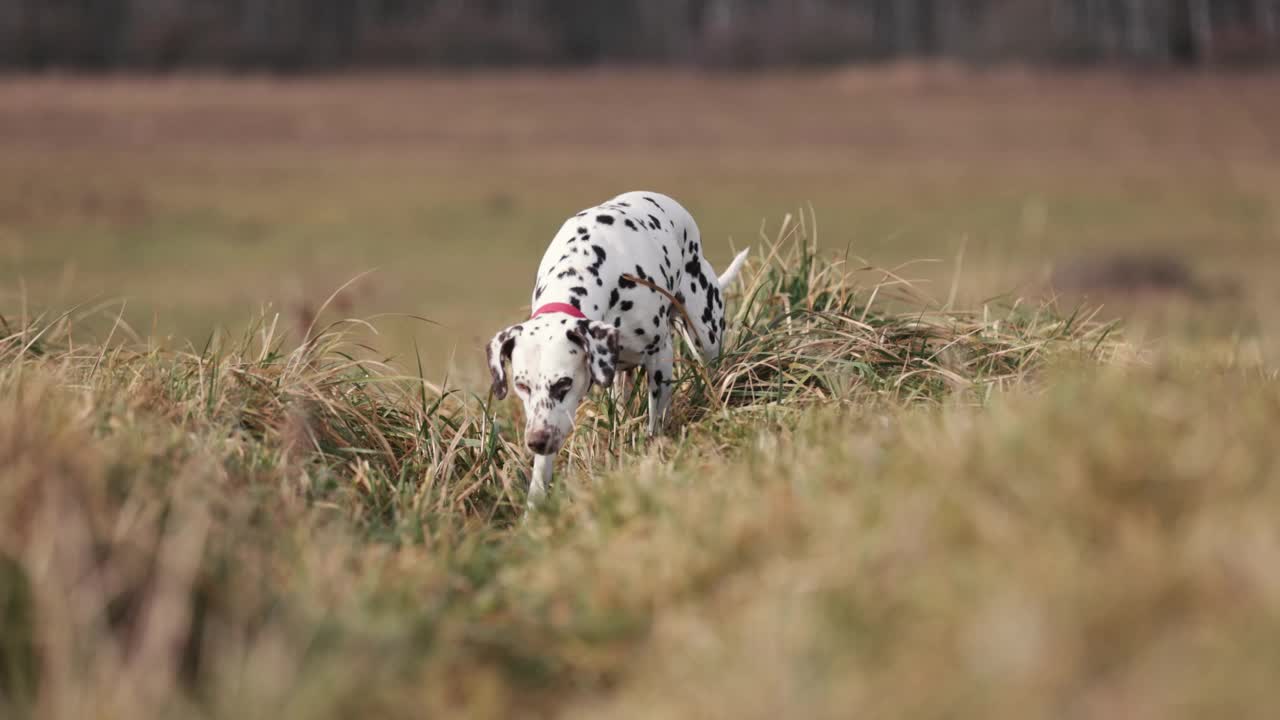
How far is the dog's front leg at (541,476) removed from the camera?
5.28 m

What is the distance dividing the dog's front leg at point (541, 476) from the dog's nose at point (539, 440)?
0.18 metres

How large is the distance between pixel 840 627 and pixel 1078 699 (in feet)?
2.09

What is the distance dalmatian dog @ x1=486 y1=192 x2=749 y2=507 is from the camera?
17.2 ft

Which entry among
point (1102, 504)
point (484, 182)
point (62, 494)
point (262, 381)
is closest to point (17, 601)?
point (62, 494)

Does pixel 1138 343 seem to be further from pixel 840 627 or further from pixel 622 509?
pixel 840 627

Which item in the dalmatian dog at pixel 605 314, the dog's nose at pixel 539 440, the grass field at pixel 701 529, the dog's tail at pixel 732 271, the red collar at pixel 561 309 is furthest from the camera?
the dog's tail at pixel 732 271

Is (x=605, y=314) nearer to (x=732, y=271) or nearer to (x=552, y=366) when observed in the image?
(x=552, y=366)

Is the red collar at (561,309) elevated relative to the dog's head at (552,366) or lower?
elevated

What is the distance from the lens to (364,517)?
4.96m

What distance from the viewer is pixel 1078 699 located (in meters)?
2.77

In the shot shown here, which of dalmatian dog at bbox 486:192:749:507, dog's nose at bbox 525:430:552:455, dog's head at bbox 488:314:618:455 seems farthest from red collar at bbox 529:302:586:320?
dog's nose at bbox 525:430:552:455

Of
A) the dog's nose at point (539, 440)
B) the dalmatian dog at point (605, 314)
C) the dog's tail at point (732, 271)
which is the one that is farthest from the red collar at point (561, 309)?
the dog's tail at point (732, 271)

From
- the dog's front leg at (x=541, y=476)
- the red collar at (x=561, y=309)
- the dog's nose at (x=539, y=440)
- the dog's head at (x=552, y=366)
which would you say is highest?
the red collar at (x=561, y=309)

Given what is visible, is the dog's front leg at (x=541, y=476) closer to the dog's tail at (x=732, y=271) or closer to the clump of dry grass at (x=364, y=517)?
the clump of dry grass at (x=364, y=517)
